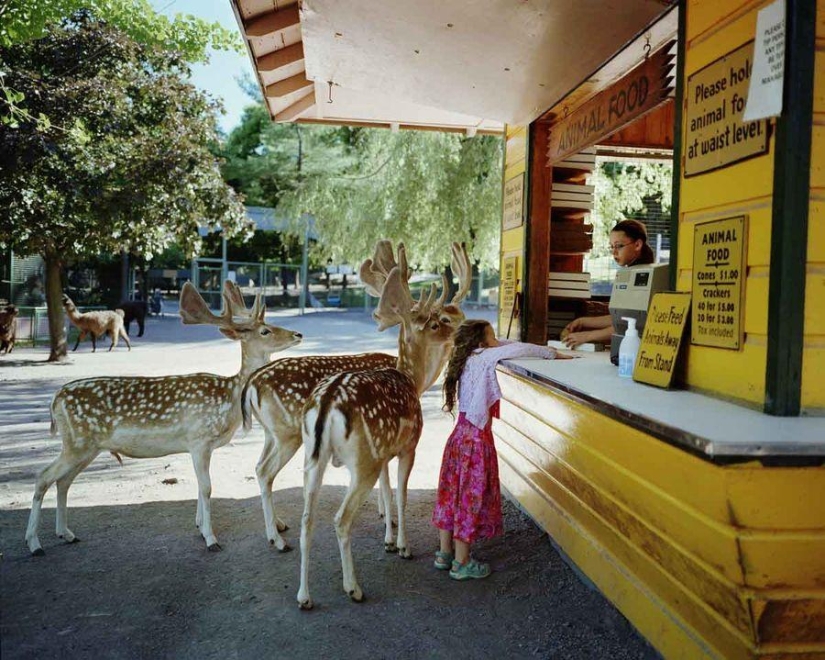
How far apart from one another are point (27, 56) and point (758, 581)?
490 inches

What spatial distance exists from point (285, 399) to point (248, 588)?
1.17 meters

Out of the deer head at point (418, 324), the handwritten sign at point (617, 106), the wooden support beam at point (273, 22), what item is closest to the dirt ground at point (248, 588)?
the deer head at point (418, 324)

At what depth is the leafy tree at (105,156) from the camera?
10.3 metres

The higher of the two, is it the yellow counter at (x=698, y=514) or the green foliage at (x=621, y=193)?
the green foliage at (x=621, y=193)

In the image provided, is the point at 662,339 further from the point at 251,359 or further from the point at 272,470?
the point at 251,359

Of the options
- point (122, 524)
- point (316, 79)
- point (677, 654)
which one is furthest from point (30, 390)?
point (677, 654)

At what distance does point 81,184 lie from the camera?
34.8 feet

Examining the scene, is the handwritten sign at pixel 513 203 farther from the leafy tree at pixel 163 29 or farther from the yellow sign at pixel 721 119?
the leafy tree at pixel 163 29

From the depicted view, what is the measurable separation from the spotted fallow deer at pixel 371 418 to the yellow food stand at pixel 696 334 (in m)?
0.69

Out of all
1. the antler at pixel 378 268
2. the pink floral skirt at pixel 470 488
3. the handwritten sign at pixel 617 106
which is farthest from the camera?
the antler at pixel 378 268

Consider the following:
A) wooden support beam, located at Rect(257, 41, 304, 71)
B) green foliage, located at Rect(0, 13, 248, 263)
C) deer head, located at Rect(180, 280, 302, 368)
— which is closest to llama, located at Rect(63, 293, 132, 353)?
green foliage, located at Rect(0, 13, 248, 263)

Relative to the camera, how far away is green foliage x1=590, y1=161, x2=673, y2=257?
13.2m

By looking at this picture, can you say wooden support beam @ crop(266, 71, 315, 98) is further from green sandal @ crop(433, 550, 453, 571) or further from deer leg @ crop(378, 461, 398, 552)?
green sandal @ crop(433, 550, 453, 571)

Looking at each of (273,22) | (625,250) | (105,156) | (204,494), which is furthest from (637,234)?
(105,156)
